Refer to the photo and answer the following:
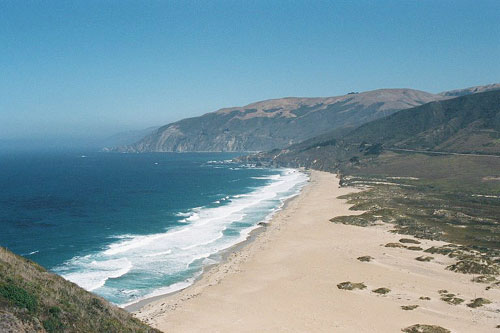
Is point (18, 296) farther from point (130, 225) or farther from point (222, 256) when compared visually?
point (130, 225)

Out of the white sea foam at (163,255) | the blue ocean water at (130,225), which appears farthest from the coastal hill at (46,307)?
the white sea foam at (163,255)

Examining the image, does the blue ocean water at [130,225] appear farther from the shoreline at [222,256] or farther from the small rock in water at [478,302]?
the small rock in water at [478,302]

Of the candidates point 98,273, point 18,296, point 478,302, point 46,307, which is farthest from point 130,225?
point 18,296

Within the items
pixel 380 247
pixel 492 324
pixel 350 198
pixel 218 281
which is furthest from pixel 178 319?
pixel 350 198

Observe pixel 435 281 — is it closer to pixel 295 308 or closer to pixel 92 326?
pixel 295 308

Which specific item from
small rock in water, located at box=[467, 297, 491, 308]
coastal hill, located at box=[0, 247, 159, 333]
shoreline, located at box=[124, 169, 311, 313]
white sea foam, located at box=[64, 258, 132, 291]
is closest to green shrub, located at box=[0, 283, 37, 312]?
coastal hill, located at box=[0, 247, 159, 333]

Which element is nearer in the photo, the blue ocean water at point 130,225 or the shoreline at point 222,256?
the shoreline at point 222,256

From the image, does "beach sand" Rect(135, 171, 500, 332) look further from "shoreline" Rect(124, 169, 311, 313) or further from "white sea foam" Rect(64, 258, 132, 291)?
"white sea foam" Rect(64, 258, 132, 291)
